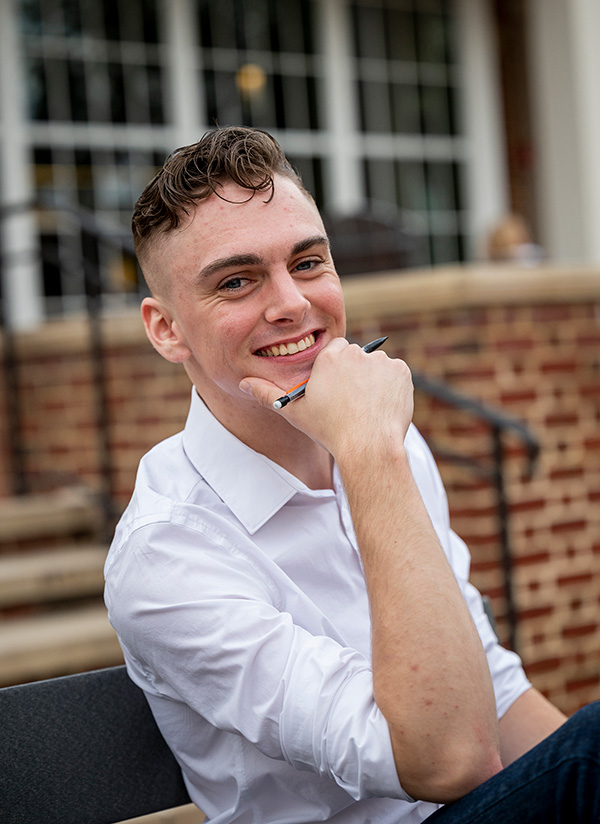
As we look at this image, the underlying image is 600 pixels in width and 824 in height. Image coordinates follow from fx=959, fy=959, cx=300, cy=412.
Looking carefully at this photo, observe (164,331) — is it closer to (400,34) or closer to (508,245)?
(508,245)

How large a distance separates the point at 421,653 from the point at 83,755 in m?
0.64

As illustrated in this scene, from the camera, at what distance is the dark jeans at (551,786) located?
1.25 metres

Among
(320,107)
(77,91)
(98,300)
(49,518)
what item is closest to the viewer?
(98,300)

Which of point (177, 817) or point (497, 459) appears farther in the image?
point (497, 459)

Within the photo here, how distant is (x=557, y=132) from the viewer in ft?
26.1

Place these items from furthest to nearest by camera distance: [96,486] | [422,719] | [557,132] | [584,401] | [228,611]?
[557,132] → [96,486] → [584,401] → [228,611] → [422,719]

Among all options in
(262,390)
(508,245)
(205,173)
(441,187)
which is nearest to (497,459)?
(262,390)

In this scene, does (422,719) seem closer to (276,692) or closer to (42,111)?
(276,692)

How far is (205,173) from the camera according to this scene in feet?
5.10

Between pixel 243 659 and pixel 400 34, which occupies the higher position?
pixel 400 34

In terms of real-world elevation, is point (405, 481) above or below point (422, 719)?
above

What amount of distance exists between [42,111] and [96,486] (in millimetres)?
3229

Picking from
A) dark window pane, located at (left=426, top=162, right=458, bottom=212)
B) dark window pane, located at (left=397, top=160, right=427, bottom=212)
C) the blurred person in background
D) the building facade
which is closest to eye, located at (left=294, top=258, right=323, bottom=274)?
the building facade

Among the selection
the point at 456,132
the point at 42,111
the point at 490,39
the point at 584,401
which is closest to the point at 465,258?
the point at 456,132
